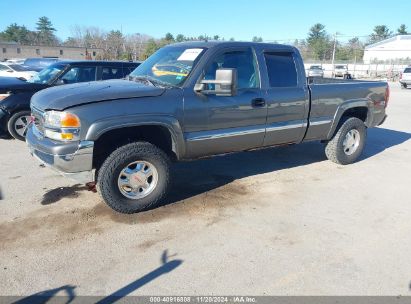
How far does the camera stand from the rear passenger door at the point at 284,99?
5.09 meters

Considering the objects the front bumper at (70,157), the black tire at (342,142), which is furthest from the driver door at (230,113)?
the black tire at (342,142)

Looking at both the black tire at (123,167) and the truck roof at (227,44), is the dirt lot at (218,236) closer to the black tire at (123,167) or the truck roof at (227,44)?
the black tire at (123,167)

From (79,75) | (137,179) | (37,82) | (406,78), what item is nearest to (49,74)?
(37,82)

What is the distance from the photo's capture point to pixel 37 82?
802cm

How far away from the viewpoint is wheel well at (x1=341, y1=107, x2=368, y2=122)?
6.41m

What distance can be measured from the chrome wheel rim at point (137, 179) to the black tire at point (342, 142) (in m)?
3.33

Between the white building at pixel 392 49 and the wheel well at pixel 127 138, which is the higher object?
the white building at pixel 392 49

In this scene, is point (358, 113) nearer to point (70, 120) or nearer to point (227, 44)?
point (227, 44)

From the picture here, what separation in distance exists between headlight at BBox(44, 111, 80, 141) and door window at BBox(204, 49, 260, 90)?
5.94ft

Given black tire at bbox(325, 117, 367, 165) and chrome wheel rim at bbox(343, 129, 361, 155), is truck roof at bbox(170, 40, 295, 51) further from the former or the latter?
chrome wheel rim at bbox(343, 129, 361, 155)

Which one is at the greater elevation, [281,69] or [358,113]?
[281,69]

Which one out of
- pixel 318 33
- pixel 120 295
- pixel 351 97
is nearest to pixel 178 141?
pixel 120 295

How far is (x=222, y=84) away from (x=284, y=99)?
4.39 feet

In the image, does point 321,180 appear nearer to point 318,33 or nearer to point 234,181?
point 234,181
